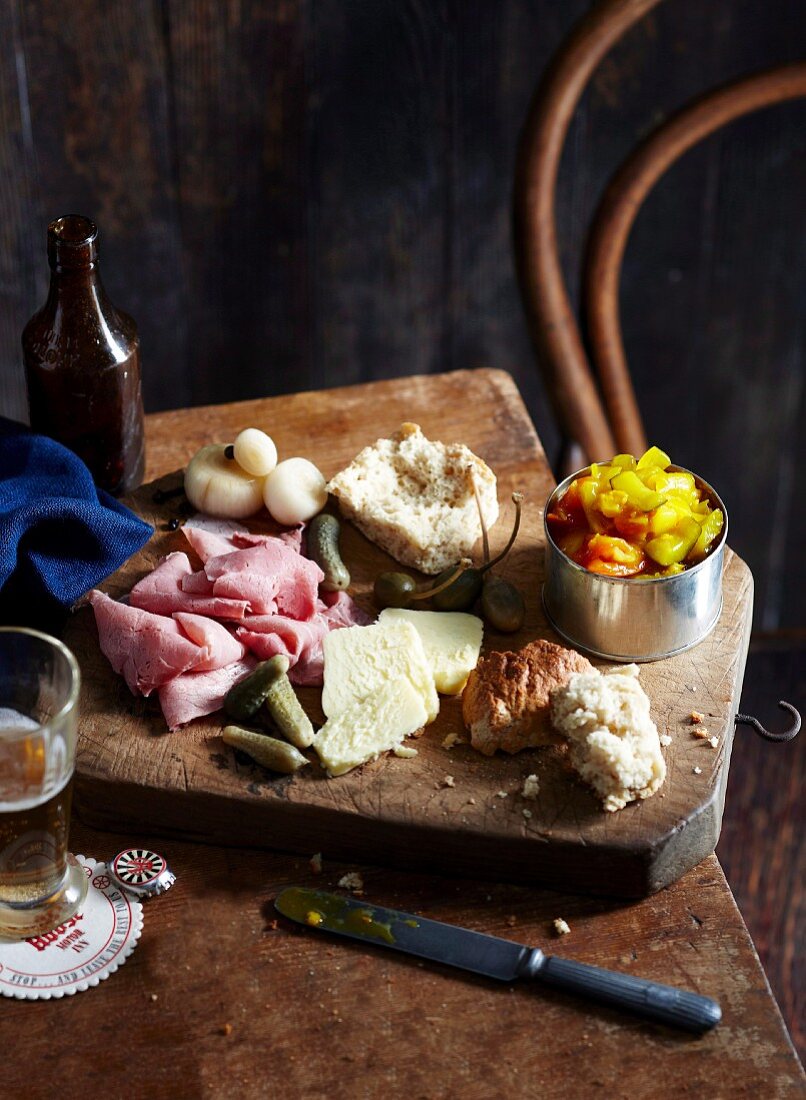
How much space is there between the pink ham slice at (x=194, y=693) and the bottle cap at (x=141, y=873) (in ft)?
0.53

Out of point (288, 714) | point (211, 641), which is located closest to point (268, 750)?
point (288, 714)

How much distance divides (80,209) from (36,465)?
0.91m

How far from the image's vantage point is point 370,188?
2.59 meters

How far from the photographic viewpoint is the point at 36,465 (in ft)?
5.90

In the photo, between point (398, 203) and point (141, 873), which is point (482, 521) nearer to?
point (141, 873)

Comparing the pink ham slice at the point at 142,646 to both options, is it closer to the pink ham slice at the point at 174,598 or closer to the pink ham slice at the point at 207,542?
the pink ham slice at the point at 174,598

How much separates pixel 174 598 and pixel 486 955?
62 cm

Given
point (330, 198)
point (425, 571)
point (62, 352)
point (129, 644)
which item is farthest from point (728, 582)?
point (330, 198)

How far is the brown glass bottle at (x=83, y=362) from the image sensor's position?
1.71 m

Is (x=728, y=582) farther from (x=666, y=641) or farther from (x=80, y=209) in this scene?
(x=80, y=209)

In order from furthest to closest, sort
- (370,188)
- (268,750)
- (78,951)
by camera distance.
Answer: (370,188)
(268,750)
(78,951)

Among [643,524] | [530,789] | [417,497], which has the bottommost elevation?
[530,789]

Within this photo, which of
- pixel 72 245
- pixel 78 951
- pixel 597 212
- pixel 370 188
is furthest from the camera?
pixel 370 188

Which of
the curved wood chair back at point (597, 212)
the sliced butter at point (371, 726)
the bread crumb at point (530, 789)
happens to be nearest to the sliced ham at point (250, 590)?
the sliced butter at point (371, 726)
